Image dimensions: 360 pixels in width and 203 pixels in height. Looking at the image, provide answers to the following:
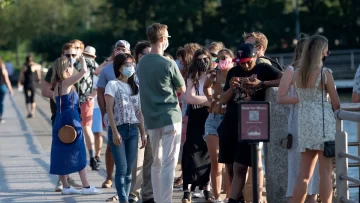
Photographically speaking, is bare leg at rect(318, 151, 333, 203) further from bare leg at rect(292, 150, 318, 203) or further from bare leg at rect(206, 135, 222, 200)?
bare leg at rect(206, 135, 222, 200)

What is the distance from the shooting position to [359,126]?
9.05 meters

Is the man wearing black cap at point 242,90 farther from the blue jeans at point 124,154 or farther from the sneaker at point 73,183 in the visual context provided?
the sneaker at point 73,183

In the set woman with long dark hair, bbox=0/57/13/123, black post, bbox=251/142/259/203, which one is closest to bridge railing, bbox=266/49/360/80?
woman with long dark hair, bbox=0/57/13/123

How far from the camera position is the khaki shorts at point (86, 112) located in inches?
544

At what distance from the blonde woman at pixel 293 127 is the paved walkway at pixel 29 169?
230cm

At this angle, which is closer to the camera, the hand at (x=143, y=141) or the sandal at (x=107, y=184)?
the hand at (x=143, y=141)

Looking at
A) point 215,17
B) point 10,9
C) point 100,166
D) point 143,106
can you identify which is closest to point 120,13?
point 215,17

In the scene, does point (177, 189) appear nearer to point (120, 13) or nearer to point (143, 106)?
point (143, 106)

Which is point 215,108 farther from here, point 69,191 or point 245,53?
point 69,191

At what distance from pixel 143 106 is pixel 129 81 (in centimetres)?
93

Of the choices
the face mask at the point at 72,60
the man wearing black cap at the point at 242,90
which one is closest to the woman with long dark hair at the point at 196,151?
the man wearing black cap at the point at 242,90

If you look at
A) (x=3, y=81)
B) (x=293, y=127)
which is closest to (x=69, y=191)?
(x=293, y=127)

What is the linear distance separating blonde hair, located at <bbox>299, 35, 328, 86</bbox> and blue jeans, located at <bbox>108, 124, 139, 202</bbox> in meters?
2.51

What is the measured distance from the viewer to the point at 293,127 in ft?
28.9
